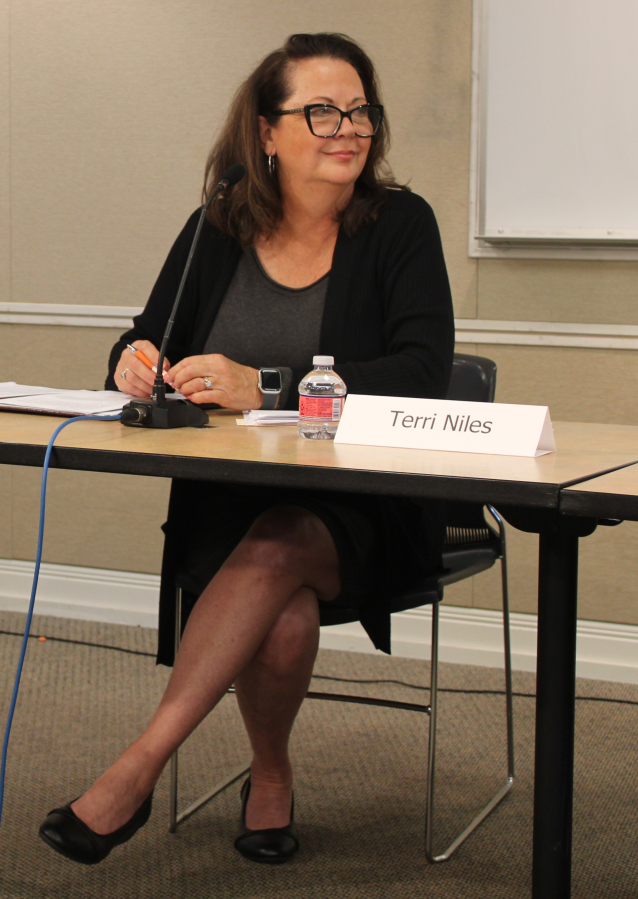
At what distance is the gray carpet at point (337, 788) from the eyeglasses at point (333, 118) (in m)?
1.24

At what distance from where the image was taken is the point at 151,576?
2896mm

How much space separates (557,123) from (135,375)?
1.40 metres

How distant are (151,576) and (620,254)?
1.62 meters

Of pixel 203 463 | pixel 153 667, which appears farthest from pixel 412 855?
pixel 153 667

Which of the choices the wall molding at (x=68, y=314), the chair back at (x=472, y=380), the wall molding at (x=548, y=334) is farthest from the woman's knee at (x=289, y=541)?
the wall molding at (x=68, y=314)

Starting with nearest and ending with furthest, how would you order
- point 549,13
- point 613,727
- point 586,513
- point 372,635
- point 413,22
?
point 586,513
point 372,635
point 613,727
point 549,13
point 413,22

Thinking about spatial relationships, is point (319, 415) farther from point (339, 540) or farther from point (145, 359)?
point (145, 359)

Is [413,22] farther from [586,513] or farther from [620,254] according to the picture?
[586,513]

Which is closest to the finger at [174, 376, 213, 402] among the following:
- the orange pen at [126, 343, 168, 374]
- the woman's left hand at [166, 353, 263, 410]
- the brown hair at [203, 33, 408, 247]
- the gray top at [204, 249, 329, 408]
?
the woman's left hand at [166, 353, 263, 410]

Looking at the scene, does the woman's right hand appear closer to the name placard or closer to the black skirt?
the black skirt

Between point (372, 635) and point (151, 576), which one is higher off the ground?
point (372, 635)

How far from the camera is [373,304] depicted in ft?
5.60

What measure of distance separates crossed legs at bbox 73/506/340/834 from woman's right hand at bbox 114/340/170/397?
299 mm

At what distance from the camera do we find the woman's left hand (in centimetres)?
140
